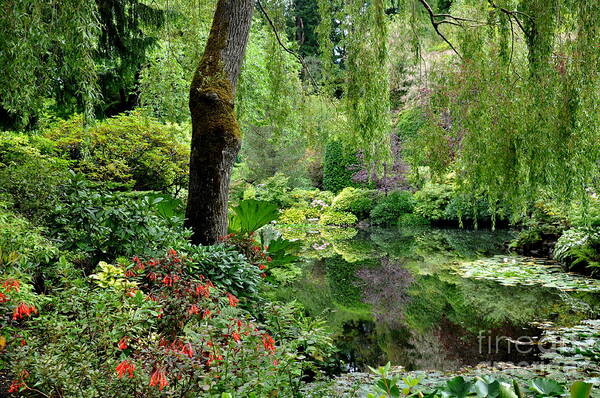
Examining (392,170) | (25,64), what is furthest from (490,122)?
(392,170)

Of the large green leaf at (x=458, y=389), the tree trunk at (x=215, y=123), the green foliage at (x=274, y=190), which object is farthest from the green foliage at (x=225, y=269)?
the green foliage at (x=274, y=190)

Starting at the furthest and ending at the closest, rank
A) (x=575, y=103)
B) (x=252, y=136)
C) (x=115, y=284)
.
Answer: (x=252, y=136) → (x=575, y=103) → (x=115, y=284)

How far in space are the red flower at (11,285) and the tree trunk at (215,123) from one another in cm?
221

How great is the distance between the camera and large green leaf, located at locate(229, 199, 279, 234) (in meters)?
5.27

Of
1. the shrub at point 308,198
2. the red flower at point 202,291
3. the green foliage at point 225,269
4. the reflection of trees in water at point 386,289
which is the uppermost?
the red flower at point 202,291

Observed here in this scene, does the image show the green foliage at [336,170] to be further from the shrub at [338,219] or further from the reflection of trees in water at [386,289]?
the reflection of trees in water at [386,289]

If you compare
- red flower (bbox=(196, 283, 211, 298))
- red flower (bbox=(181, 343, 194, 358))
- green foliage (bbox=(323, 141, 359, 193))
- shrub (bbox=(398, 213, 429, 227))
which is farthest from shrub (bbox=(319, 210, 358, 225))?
red flower (bbox=(181, 343, 194, 358))

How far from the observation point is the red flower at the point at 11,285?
1987mm

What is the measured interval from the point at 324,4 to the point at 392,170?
12.3 metres

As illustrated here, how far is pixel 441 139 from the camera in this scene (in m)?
A: 4.55

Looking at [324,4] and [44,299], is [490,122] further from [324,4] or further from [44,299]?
[44,299]

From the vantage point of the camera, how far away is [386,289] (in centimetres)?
635

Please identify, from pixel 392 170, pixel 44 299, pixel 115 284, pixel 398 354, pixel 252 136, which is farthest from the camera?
pixel 252 136

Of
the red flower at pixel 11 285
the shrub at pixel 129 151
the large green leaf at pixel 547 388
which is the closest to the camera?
the large green leaf at pixel 547 388
